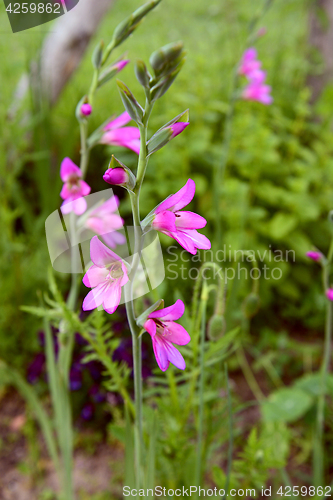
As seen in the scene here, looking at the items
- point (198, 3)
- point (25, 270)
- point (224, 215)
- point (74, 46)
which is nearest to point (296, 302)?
point (224, 215)

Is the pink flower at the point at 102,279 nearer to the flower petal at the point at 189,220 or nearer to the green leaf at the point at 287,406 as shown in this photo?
the flower petal at the point at 189,220

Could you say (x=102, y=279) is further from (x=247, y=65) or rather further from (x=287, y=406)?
(x=247, y=65)

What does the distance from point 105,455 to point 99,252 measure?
1201mm

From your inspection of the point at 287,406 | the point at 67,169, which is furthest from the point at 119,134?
the point at 287,406

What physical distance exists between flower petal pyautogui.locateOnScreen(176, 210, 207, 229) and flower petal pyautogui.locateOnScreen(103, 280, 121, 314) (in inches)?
3.9

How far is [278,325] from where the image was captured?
1863 mm

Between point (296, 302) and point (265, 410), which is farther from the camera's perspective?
point (296, 302)

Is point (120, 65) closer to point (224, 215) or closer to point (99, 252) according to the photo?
point (99, 252)

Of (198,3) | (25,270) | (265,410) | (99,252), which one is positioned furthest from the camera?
(198,3)

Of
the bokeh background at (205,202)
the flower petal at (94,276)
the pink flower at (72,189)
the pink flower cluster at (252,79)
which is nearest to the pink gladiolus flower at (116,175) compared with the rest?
the flower petal at (94,276)

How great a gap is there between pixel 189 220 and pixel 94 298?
0.45 feet

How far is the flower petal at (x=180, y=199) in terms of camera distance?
1.34 ft

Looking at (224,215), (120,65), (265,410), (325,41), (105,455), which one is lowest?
(105,455)

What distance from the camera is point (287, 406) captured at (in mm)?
1229
